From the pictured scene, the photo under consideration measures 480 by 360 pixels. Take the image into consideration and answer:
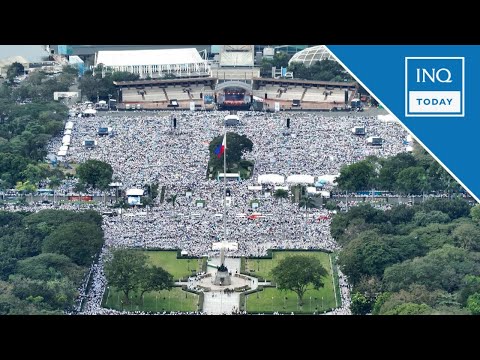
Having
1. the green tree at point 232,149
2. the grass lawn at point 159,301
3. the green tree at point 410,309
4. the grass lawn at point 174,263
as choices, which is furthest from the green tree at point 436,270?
the green tree at point 232,149

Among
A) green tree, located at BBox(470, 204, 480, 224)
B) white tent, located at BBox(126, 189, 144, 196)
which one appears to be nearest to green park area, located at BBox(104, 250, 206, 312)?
white tent, located at BBox(126, 189, 144, 196)

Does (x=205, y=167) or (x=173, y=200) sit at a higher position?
(x=205, y=167)

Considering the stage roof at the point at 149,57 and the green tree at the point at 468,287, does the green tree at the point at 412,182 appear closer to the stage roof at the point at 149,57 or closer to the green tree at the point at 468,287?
the green tree at the point at 468,287

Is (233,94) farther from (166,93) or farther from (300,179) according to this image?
(300,179)

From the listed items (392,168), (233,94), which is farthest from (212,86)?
(392,168)

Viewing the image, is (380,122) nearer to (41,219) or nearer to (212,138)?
(212,138)
